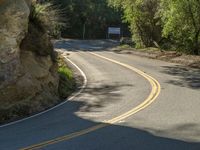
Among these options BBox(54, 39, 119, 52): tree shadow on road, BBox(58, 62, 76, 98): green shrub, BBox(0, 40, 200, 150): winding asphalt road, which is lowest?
BBox(54, 39, 119, 52): tree shadow on road

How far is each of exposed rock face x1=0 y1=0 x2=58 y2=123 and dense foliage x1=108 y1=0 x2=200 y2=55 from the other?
15920mm

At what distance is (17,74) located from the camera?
1733cm

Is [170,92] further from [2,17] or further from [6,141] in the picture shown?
[6,141]

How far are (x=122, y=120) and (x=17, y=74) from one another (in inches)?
215

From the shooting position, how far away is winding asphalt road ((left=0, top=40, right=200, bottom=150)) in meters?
10.6

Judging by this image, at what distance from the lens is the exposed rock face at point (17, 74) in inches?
651

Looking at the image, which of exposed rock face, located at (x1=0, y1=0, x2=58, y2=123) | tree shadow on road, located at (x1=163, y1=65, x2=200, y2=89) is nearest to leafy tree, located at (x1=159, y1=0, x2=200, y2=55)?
tree shadow on road, located at (x1=163, y1=65, x2=200, y2=89)

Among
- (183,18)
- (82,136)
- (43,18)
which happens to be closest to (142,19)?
(183,18)

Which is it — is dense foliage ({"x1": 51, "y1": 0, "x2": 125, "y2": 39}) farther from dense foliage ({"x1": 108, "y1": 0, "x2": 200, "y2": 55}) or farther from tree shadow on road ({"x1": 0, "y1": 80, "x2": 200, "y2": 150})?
tree shadow on road ({"x1": 0, "y1": 80, "x2": 200, "y2": 150})

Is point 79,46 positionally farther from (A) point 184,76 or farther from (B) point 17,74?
(B) point 17,74

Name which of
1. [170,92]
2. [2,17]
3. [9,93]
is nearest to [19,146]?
[9,93]

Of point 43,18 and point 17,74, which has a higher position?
point 43,18

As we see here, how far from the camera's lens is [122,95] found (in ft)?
61.1

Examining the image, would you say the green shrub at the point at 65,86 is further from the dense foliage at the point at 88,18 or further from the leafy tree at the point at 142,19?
the dense foliage at the point at 88,18
